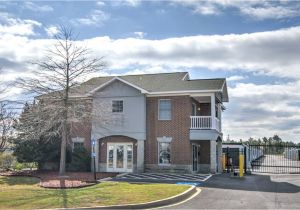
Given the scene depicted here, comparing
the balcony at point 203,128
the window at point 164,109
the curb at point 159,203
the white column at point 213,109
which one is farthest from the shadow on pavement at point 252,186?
the window at point 164,109

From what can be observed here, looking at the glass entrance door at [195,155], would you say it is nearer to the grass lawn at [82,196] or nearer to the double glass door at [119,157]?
the double glass door at [119,157]

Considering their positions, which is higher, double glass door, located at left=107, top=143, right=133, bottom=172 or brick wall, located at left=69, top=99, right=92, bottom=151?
brick wall, located at left=69, top=99, right=92, bottom=151

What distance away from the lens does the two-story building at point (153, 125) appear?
30.2 meters

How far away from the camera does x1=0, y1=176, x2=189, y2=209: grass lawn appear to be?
15914 mm

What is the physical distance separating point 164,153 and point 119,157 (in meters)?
3.41

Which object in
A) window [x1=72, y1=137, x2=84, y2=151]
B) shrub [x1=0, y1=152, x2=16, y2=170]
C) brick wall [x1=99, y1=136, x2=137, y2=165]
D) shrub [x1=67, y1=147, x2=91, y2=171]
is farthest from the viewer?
shrub [x1=0, y1=152, x2=16, y2=170]

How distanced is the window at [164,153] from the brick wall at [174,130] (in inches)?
11.3

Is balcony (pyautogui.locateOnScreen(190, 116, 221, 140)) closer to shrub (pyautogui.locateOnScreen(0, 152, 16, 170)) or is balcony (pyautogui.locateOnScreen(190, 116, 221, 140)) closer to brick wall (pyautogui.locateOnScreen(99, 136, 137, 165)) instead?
brick wall (pyautogui.locateOnScreen(99, 136, 137, 165))

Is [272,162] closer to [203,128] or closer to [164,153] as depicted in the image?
[203,128]

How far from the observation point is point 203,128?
30.3 meters

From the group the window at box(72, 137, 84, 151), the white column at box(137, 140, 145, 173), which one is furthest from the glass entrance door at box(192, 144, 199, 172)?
the window at box(72, 137, 84, 151)

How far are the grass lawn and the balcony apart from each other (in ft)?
33.8

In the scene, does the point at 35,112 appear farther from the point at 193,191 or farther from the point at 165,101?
the point at 193,191

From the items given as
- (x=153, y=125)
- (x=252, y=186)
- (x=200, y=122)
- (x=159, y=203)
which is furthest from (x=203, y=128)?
(x=159, y=203)
